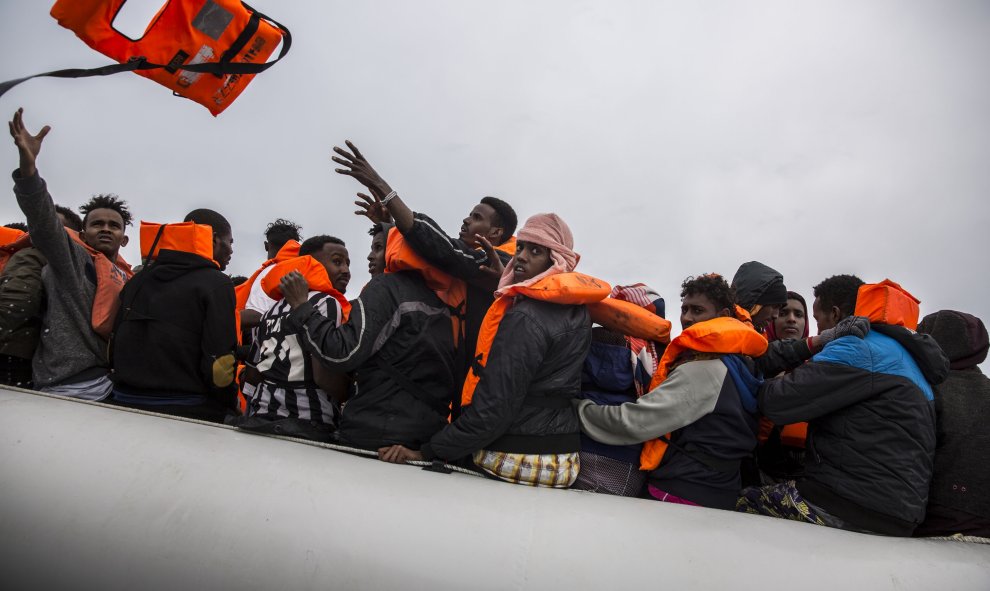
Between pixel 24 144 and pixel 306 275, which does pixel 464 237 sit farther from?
pixel 24 144

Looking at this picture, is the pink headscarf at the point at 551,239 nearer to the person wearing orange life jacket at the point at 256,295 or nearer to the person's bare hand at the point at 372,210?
the person's bare hand at the point at 372,210

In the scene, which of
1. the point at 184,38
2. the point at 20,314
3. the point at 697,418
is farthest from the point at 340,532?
the point at 184,38

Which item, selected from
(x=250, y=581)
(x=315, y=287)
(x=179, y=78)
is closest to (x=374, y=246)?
(x=315, y=287)

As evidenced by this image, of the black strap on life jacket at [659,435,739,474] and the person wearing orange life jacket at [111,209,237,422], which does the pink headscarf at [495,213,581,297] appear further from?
the person wearing orange life jacket at [111,209,237,422]

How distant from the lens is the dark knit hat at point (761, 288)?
158 inches

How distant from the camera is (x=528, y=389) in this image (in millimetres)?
2660

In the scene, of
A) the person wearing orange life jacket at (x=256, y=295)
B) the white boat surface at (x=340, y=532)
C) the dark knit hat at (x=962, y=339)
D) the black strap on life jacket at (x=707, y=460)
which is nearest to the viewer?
the white boat surface at (x=340, y=532)

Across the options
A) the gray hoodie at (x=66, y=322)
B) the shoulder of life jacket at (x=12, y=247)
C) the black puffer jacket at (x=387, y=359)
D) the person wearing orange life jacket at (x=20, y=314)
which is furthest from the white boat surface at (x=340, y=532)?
the shoulder of life jacket at (x=12, y=247)

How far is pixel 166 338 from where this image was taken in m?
3.00

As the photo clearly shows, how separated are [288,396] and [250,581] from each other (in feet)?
3.06

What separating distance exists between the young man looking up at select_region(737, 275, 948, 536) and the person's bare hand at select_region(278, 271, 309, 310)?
2308mm

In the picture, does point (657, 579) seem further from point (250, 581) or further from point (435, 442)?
point (250, 581)

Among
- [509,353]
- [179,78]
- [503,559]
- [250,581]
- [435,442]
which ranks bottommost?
[250,581]

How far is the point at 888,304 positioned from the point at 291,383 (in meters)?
2.95
